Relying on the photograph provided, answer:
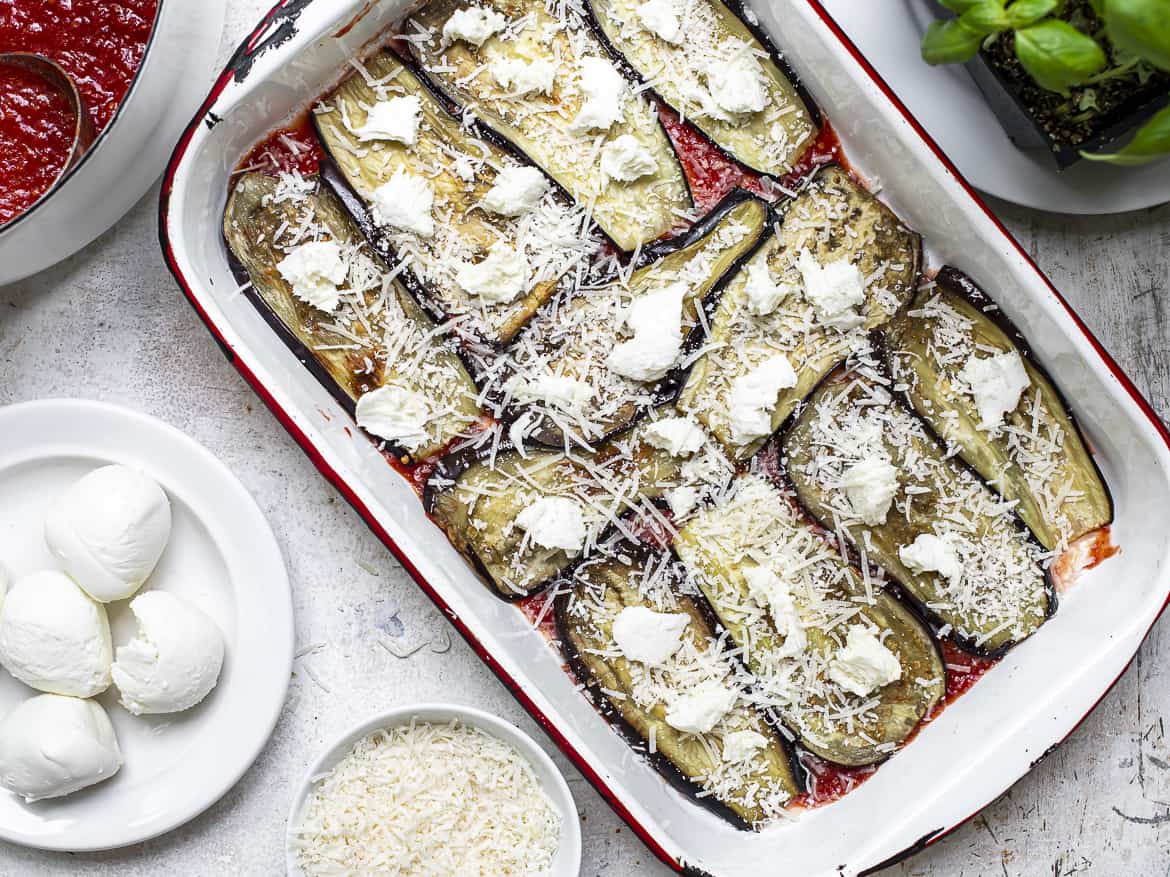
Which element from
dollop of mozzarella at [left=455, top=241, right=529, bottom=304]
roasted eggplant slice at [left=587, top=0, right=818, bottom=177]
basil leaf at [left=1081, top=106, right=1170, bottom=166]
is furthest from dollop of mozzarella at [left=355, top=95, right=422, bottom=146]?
basil leaf at [left=1081, top=106, right=1170, bottom=166]

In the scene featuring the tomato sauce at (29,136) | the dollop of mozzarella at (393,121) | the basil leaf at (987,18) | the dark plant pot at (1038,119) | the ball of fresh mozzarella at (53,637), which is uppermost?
the tomato sauce at (29,136)

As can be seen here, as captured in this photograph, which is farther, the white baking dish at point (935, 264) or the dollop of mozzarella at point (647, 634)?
the dollop of mozzarella at point (647, 634)

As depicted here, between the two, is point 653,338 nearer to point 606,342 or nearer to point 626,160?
point 606,342

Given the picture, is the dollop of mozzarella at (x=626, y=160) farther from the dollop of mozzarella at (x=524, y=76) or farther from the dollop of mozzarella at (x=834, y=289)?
the dollop of mozzarella at (x=834, y=289)

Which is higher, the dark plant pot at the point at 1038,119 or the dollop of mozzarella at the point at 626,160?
the dollop of mozzarella at the point at 626,160

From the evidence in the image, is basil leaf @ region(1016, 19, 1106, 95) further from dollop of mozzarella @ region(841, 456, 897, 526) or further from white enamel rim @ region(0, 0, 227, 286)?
white enamel rim @ region(0, 0, 227, 286)

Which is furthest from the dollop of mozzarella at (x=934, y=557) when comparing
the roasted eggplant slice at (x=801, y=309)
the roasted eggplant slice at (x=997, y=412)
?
the roasted eggplant slice at (x=801, y=309)

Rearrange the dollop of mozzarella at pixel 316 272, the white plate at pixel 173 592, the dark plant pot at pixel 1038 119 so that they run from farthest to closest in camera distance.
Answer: the white plate at pixel 173 592 < the dollop of mozzarella at pixel 316 272 < the dark plant pot at pixel 1038 119
